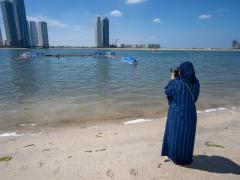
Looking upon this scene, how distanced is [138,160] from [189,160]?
972 millimetres

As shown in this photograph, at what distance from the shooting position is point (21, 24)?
19112 centimetres

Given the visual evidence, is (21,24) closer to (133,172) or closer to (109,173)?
(109,173)

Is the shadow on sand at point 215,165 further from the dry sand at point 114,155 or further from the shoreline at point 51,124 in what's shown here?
the shoreline at point 51,124

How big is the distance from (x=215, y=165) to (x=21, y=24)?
216m

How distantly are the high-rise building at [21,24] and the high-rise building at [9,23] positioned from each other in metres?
3.31

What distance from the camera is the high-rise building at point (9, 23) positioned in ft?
598

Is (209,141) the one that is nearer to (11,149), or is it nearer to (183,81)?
(183,81)

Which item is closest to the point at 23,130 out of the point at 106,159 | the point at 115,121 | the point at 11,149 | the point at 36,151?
the point at 11,149

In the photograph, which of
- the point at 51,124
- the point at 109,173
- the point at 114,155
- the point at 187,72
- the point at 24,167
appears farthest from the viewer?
the point at 51,124

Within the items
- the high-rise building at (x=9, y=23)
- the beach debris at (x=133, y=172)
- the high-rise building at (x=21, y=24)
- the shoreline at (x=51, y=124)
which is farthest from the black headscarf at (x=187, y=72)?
the high-rise building at (x=21, y=24)

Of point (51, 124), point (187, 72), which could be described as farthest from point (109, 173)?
point (51, 124)

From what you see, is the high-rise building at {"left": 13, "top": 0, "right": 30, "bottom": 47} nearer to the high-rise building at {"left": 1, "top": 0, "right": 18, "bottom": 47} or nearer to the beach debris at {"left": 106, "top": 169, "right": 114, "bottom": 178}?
the high-rise building at {"left": 1, "top": 0, "right": 18, "bottom": 47}

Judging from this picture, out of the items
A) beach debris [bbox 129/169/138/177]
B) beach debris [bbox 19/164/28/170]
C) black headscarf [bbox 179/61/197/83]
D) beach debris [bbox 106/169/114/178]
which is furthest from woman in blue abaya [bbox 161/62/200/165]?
A: beach debris [bbox 19/164/28/170]

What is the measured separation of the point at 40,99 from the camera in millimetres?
11492
